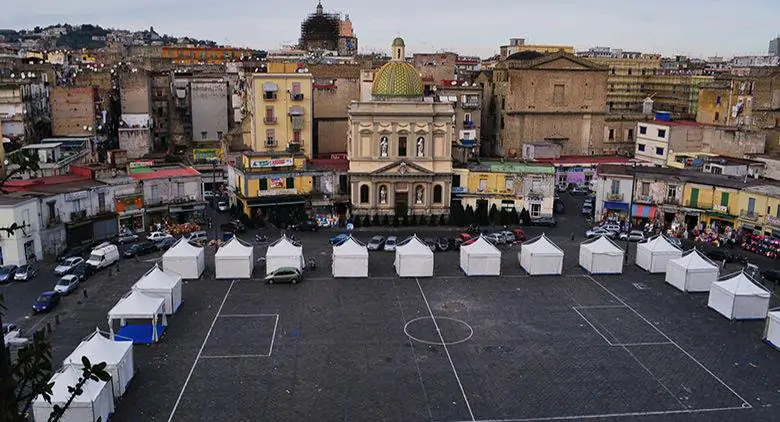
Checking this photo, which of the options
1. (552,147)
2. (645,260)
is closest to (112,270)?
(645,260)

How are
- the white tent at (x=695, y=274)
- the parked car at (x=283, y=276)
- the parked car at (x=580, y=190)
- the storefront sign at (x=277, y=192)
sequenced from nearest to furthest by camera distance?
the white tent at (x=695, y=274)
the parked car at (x=283, y=276)
the storefront sign at (x=277, y=192)
the parked car at (x=580, y=190)

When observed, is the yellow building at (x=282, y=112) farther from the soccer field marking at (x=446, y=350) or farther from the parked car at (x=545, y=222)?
the soccer field marking at (x=446, y=350)

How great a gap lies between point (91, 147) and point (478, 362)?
53563 mm

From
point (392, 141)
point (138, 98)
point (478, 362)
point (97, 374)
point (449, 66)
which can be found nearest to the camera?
point (97, 374)

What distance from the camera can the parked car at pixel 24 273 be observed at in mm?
41188

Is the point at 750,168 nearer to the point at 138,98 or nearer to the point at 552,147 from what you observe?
the point at 552,147

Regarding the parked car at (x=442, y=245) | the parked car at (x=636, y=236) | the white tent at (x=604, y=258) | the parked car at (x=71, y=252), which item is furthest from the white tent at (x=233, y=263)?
the parked car at (x=636, y=236)

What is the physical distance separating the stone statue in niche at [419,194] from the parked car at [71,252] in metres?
26.1

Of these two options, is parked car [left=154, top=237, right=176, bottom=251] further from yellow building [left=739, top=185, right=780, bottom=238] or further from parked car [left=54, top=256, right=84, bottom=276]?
yellow building [left=739, top=185, right=780, bottom=238]

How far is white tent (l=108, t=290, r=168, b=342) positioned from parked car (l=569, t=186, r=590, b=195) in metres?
48.2

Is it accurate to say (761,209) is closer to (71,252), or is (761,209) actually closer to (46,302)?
(46,302)

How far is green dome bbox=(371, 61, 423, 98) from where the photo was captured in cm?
5925

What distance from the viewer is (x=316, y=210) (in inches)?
2290

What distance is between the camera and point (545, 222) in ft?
189
